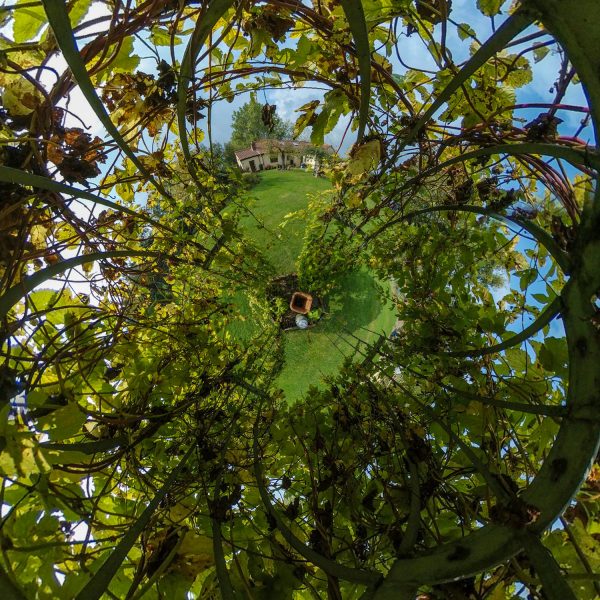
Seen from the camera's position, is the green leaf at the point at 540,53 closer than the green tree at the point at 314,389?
No

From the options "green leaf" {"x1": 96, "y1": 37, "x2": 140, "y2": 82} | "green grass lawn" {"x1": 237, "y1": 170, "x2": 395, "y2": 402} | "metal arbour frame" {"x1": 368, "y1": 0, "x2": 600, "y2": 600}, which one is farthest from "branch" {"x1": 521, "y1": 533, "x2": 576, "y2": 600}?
"green grass lawn" {"x1": 237, "y1": 170, "x2": 395, "y2": 402}

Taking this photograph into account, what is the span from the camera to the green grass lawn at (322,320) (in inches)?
139

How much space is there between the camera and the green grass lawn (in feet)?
11.6

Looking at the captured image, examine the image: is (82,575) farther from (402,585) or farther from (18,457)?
(402,585)

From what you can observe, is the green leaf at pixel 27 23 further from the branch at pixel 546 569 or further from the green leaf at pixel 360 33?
the branch at pixel 546 569

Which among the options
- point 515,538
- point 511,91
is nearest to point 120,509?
point 515,538

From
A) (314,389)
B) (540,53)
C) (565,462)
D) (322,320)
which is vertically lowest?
(565,462)

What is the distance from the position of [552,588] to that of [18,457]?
23.6 inches

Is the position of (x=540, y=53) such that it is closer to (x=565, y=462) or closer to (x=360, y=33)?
(x=360, y=33)

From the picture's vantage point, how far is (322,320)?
3820 mm

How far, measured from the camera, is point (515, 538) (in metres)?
0.44

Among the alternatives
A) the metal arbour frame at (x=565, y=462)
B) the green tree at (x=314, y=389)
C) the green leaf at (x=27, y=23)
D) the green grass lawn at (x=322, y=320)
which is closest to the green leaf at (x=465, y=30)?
the green tree at (x=314, y=389)

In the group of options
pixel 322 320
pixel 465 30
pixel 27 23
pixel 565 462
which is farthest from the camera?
pixel 322 320

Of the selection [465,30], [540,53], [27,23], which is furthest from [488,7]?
[27,23]
